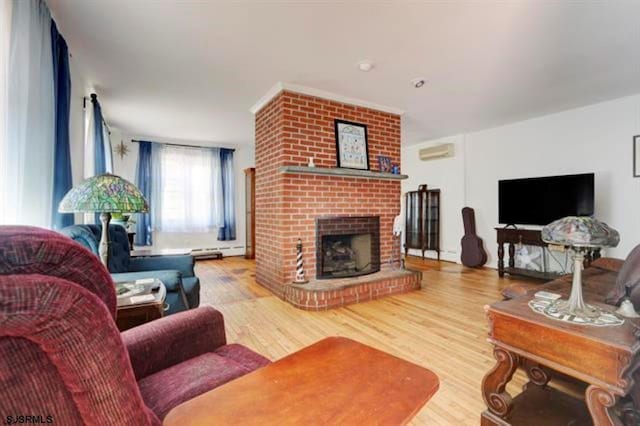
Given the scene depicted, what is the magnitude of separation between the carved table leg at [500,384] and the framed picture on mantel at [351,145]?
101 inches

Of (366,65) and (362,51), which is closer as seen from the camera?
(362,51)

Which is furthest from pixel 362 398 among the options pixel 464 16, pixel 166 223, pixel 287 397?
pixel 166 223

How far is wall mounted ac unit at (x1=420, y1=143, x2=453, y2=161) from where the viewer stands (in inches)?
216

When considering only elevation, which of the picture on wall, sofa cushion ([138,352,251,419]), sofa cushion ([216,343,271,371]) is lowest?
sofa cushion ([216,343,271,371])

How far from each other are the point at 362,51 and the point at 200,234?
195 inches

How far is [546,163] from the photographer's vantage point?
4242 mm

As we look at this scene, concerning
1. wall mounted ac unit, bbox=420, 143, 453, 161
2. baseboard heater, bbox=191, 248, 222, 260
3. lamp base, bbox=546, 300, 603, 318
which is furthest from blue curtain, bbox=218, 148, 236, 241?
lamp base, bbox=546, 300, 603, 318

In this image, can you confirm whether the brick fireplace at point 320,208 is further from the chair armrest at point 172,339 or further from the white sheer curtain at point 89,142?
the white sheer curtain at point 89,142

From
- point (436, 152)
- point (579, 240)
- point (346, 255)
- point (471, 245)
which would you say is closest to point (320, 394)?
point (579, 240)

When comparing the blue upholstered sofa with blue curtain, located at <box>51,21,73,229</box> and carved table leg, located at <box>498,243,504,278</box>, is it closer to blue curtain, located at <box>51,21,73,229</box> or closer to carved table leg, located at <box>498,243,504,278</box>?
blue curtain, located at <box>51,21,73,229</box>

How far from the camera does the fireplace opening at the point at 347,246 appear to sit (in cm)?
344

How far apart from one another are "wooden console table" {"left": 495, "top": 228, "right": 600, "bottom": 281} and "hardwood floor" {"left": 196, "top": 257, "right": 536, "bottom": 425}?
0.18 metres

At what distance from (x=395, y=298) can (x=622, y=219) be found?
2.99 meters

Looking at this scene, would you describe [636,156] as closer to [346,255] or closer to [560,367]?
[346,255]
